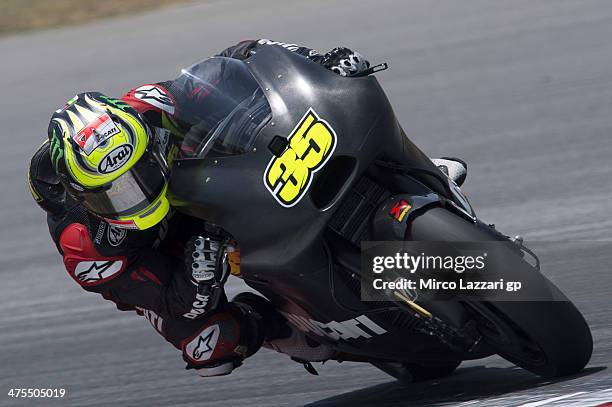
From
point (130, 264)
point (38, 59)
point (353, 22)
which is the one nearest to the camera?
point (130, 264)

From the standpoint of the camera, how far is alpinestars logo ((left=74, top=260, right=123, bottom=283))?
421cm

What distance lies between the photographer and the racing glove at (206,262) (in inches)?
157

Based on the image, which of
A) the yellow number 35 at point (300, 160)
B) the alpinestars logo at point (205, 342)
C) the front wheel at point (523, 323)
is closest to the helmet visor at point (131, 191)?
the yellow number 35 at point (300, 160)

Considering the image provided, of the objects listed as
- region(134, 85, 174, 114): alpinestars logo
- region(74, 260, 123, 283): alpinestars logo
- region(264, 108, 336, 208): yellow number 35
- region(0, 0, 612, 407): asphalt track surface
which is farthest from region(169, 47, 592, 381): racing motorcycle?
region(74, 260, 123, 283): alpinestars logo

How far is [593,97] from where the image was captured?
8219 mm

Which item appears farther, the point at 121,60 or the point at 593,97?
the point at 121,60

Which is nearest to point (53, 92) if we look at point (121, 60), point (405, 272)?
point (121, 60)

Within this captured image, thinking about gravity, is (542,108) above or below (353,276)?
below

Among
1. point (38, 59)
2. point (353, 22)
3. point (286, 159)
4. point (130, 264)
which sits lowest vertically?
point (38, 59)

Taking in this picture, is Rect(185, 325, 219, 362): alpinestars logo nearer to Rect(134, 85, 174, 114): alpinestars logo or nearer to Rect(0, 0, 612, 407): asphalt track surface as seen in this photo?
Rect(0, 0, 612, 407): asphalt track surface

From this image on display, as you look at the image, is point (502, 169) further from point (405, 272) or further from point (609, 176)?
point (405, 272)

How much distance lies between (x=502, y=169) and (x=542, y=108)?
1.11 m

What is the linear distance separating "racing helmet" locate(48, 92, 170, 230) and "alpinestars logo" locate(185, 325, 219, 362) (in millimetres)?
736

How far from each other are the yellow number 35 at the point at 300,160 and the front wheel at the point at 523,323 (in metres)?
0.38
